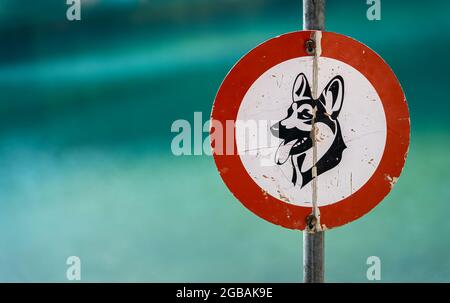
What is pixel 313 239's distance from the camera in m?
1.48

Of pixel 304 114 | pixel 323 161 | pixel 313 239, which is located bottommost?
pixel 313 239

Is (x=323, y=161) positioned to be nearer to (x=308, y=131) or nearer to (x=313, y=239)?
(x=308, y=131)

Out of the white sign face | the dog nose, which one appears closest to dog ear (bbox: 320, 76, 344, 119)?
the white sign face

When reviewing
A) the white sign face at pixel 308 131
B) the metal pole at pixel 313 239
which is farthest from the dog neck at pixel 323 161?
the metal pole at pixel 313 239

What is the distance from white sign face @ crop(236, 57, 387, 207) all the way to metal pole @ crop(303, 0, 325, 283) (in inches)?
3.1

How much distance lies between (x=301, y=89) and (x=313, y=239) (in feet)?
1.25

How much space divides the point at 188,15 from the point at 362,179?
1.41 metres

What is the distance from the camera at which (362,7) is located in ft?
8.41

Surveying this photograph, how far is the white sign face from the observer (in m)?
1.50

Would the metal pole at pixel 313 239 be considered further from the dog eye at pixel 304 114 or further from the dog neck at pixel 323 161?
the dog eye at pixel 304 114

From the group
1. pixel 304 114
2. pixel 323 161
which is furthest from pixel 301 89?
pixel 323 161

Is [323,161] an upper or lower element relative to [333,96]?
lower

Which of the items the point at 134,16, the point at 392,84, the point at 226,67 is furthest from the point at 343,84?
the point at 134,16

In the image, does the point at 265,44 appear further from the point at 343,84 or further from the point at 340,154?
the point at 340,154
